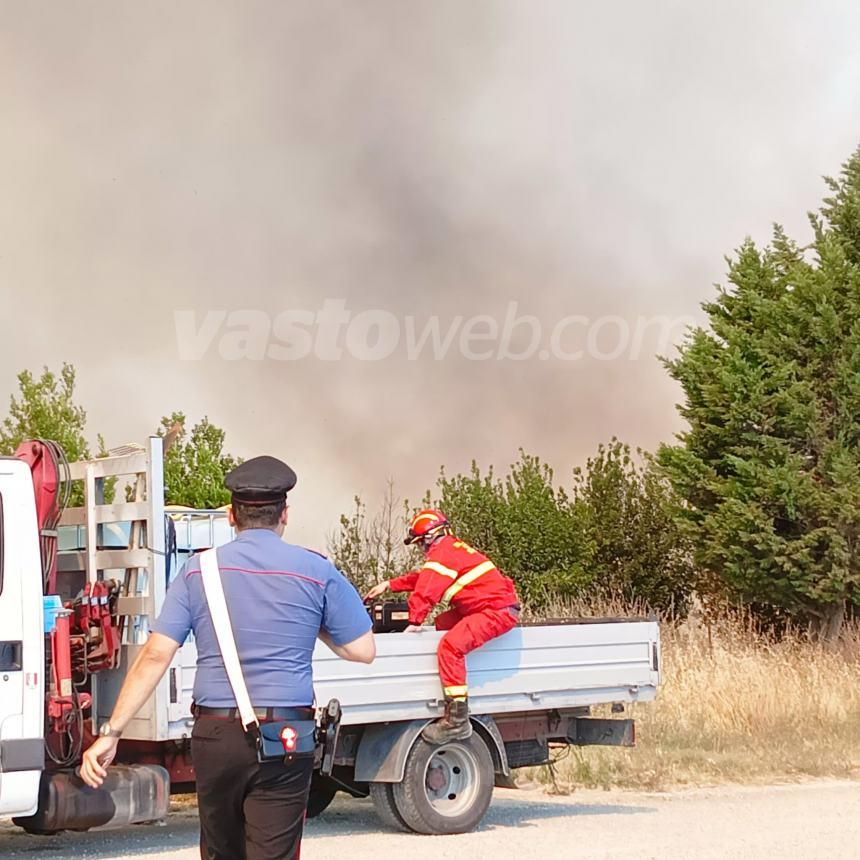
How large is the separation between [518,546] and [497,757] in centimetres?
2478

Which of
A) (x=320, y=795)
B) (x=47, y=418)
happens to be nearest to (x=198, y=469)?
(x=47, y=418)

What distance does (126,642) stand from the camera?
882 cm

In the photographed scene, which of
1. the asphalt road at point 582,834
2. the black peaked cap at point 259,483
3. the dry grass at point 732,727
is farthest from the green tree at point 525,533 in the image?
the black peaked cap at point 259,483

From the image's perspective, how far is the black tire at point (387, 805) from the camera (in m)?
9.78

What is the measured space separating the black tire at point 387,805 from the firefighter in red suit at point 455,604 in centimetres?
49

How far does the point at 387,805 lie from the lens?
9836mm

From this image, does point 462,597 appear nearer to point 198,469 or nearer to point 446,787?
point 446,787

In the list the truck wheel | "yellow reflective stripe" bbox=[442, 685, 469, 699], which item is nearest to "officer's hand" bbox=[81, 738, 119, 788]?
"yellow reflective stripe" bbox=[442, 685, 469, 699]

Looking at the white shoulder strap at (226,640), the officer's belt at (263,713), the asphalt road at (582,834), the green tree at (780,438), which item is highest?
the green tree at (780,438)

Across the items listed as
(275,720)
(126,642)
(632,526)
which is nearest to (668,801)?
(126,642)

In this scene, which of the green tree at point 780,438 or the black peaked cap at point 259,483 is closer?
the black peaked cap at point 259,483

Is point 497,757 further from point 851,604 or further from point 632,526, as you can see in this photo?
point 632,526

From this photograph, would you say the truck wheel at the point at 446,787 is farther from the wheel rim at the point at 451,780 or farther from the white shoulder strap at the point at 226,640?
the white shoulder strap at the point at 226,640

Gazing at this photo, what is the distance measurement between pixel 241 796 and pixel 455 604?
539 centimetres
